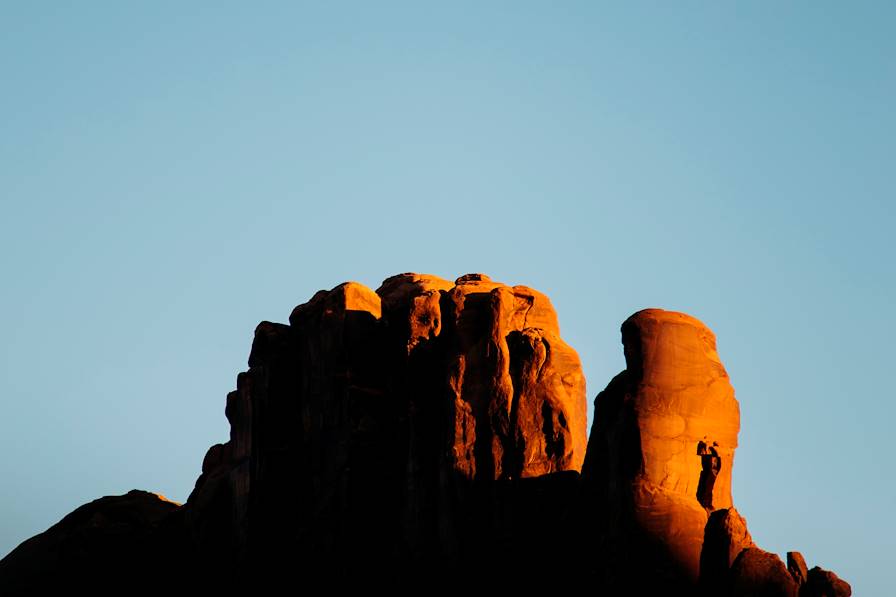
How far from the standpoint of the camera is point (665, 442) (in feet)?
196

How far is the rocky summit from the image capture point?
5934 centimetres

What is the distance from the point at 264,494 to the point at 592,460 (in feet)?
48.6

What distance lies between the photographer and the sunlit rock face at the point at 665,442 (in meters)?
58.6

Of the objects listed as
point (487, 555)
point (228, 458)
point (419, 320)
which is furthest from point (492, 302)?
point (228, 458)

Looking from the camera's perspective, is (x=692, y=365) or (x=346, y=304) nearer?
(x=692, y=365)

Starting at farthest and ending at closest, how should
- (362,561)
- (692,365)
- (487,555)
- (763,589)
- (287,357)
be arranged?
(287,357)
(362,561)
(487,555)
(692,365)
(763,589)

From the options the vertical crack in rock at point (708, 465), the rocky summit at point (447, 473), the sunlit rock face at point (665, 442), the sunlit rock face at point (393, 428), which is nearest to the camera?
the sunlit rock face at point (665, 442)

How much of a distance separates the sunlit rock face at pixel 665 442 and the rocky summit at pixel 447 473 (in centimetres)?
5

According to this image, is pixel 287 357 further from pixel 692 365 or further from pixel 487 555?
pixel 692 365

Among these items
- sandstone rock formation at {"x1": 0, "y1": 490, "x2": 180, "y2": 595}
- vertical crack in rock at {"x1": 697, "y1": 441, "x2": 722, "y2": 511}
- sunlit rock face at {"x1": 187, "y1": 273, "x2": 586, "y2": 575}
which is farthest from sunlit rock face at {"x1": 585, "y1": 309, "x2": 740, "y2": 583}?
sandstone rock formation at {"x1": 0, "y1": 490, "x2": 180, "y2": 595}

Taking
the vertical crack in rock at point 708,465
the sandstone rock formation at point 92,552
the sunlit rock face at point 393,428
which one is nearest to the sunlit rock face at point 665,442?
the vertical crack in rock at point 708,465

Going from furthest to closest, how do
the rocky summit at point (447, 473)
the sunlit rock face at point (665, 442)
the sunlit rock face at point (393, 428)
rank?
the sunlit rock face at point (393, 428) → the rocky summit at point (447, 473) → the sunlit rock face at point (665, 442)

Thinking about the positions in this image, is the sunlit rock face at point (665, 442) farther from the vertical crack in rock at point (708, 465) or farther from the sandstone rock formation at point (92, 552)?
the sandstone rock formation at point (92, 552)

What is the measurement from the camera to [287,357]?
7475cm
